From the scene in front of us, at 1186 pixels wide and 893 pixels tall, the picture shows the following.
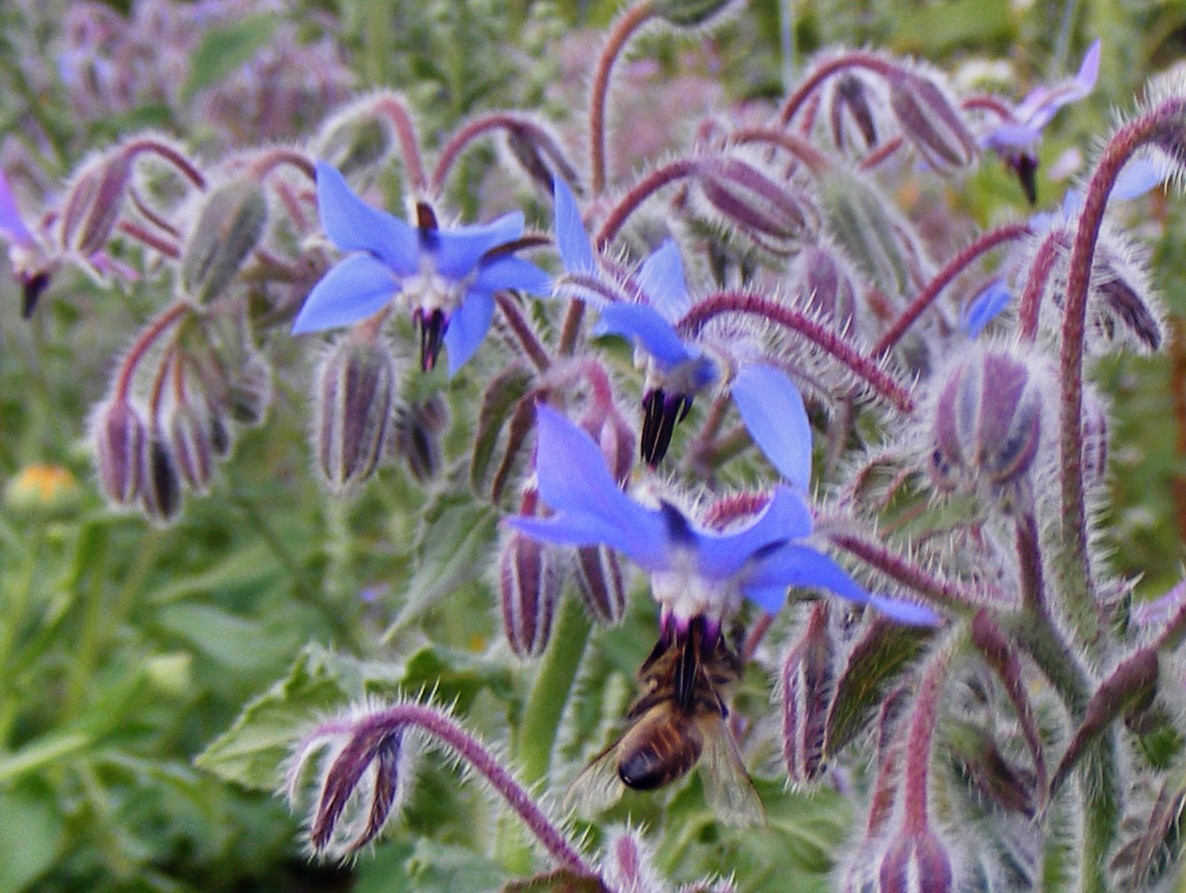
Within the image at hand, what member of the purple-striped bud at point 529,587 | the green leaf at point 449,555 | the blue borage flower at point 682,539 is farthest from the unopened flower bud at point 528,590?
the blue borage flower at point 682,539

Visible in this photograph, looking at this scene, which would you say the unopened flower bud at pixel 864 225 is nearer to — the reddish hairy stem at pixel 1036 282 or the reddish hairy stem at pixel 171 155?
the reddish hairy stem at pixel 1036 282

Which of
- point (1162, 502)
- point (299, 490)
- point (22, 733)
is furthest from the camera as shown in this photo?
point (1162, 502)

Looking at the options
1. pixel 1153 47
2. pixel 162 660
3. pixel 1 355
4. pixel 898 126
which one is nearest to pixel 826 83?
pixel 898 126

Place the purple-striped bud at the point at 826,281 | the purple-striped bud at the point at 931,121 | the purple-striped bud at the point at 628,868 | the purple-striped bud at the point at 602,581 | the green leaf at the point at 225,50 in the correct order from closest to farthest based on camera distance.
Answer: the purple-striped bud at the point at 628,868
the purple-striped bud at the point at 602,581
the purple-striped bud at the point at 826,281
the purple-striped bud at the point at 931,121
the green leaf at the point at 225,50

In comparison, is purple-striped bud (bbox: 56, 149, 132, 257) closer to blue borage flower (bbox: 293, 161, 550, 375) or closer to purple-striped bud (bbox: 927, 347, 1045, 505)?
blue borage flower (bbox: 293, 161, 550, 375)

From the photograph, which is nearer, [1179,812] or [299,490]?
[1179,812]

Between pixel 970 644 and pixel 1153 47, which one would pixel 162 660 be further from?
pixel 1153 47

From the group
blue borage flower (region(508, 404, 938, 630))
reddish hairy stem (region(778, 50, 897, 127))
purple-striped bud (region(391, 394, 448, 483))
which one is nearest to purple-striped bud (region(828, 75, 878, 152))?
reddish hairy stem (region(778, 50, 897, 127))
